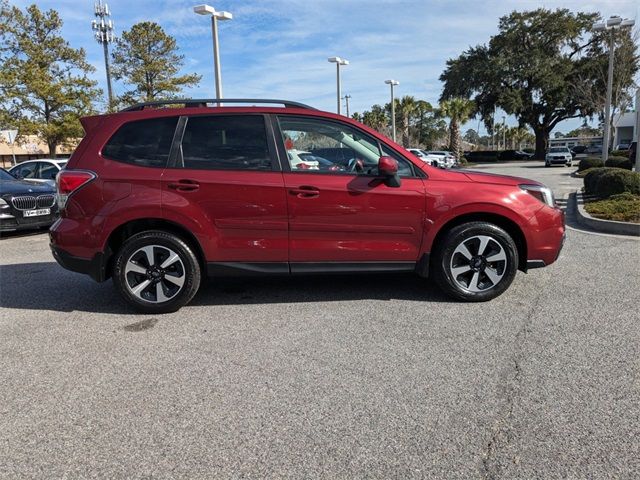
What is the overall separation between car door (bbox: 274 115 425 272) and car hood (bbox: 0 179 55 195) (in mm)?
7399

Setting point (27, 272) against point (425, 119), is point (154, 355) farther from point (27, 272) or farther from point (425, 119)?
point (425, 119)

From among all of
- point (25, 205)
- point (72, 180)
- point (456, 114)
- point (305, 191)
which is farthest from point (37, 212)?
point (456, 114)

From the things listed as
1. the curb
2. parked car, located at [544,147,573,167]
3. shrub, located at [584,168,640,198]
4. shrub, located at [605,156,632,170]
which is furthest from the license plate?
parked car, located at [544,147,573,167]

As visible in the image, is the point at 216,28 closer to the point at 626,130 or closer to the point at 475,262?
the point at 475,262

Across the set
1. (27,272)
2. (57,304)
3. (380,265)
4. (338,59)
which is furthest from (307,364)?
(338,59)

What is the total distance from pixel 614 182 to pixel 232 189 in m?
10.0

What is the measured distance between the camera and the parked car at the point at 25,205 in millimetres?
9445

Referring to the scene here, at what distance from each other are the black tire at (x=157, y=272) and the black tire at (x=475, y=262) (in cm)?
234

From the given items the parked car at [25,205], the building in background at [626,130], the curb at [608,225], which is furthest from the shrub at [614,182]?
the building in background at [626,130]

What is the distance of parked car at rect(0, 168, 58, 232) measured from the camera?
9.45m

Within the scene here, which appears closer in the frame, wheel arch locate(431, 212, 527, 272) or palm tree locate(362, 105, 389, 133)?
wheel arch locate(431, 212, 527, 272)

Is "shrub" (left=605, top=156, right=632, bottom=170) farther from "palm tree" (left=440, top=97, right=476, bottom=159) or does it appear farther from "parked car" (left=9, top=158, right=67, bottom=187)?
"palm tree" (left=440, top=97, right=476, bottom=159)

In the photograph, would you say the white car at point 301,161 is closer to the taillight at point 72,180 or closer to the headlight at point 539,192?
the taillight at point 72,180

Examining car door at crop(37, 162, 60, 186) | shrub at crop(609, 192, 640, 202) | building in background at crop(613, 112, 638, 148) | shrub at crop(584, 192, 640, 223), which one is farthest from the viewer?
building in background at crop(613, 112, 638, 148)
